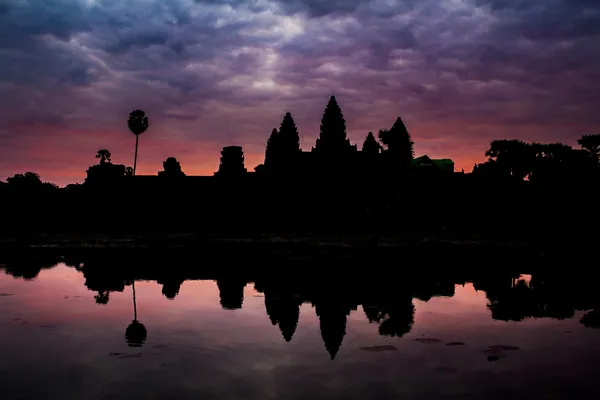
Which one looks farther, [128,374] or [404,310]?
[404,310]

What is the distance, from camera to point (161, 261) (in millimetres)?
18250

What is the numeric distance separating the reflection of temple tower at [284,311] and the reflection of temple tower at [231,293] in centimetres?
56

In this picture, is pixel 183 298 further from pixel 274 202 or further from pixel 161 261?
pixel 274 202

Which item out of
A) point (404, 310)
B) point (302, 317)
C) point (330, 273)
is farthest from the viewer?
point (330, 273)

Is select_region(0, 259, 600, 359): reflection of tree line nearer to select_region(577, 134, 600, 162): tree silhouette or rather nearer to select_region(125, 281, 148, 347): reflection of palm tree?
select_region(125, 281, 148, 347): reflection of palm tree

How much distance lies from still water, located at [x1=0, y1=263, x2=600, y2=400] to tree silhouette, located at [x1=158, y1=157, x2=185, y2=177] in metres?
42.2

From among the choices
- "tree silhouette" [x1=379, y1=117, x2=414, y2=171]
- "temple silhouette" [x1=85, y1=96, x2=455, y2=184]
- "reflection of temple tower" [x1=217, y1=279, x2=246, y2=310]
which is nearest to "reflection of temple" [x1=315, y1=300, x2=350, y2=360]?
"reflection of temple tower" [x1=217, y1=279, x2=246, y2=310]

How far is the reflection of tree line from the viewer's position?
8742 mm

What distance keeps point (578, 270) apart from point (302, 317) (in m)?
10.7

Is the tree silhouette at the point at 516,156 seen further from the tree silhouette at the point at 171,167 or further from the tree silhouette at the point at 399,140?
the tree silhouette at the point at 171,167

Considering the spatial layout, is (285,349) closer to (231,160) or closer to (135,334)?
(135,334)

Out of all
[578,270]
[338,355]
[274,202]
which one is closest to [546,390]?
[338,355]

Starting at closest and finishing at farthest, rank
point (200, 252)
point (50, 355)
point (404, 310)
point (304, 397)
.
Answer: point (304, 397) < point (50, 355) < point (404, 310) < point (200, 252)

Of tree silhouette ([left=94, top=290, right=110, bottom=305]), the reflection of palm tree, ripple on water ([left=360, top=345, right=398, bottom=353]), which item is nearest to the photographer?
ripple on water ([left=360, top=345, right=398, bottom=353])
